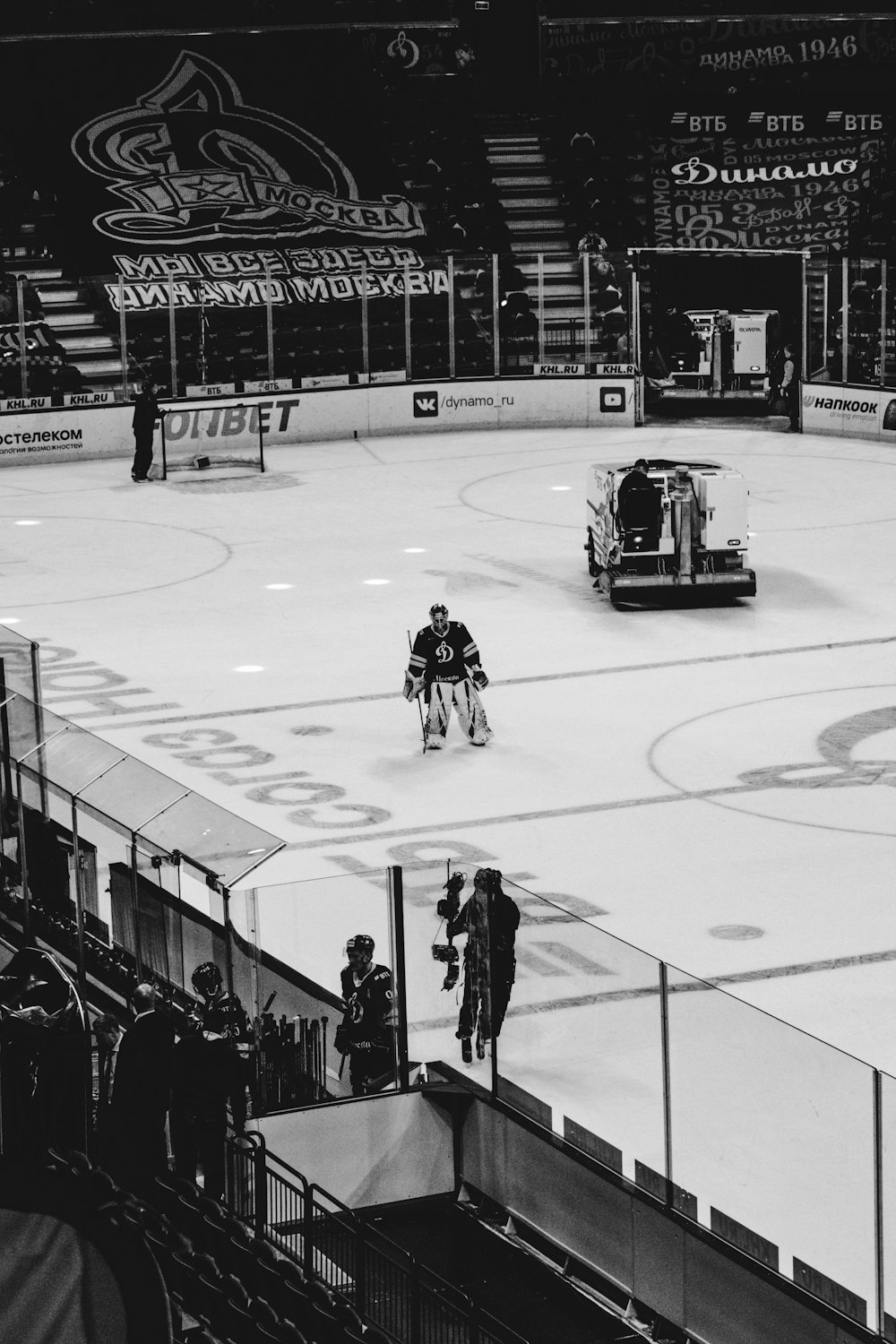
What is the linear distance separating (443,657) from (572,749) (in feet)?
3.79

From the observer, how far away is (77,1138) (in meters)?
7.76

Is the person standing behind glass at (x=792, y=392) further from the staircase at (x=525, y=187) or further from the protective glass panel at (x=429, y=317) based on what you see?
the staircase at (x=525, y=187)

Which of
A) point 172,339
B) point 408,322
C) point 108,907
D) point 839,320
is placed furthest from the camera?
point 408,322

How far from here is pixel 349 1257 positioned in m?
8.03

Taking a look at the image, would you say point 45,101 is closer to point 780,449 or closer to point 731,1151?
point 780,449

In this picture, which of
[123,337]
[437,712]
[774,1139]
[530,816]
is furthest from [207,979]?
[123,337]

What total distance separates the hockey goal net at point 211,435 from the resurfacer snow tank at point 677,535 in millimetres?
10028

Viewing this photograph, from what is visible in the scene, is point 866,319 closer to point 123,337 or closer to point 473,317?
point 473,317

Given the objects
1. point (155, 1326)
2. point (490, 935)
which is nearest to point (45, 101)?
point (490, 935)

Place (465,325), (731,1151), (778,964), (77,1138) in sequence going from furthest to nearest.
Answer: (465,325), (778,964), (77,1138), (731,1151)

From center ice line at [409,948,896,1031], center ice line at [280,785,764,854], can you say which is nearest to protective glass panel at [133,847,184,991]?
center ice line at [409,948,896,1031]

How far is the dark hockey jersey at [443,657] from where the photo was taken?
14680mm

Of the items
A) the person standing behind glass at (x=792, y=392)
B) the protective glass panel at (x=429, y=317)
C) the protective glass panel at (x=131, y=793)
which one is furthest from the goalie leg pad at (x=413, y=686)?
the person standing behind glass at (x=792, y=392)

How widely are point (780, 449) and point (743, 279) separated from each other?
8.70 meters
